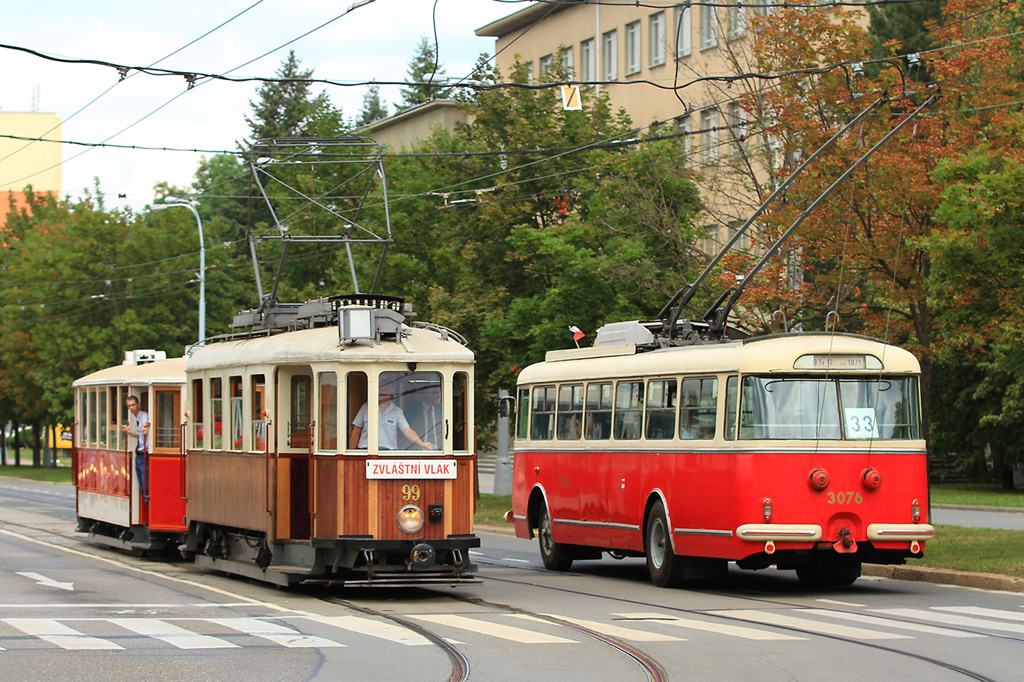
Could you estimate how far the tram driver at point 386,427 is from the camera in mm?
15500

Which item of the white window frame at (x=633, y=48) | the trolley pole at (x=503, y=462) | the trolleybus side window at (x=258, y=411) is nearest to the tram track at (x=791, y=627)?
the trolleybus side window at (x=258, y=411)

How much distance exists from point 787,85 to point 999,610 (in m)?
15.0

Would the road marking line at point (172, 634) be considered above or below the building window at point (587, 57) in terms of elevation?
below

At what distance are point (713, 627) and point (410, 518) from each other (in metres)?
3.72

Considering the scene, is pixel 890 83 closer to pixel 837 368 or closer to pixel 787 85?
pixel 787 85

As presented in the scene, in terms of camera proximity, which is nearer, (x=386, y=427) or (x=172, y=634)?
(x=172, y=634)

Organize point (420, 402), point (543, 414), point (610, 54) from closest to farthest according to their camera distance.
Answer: point (420, 402)
point (543, 414)
point (610, 54)

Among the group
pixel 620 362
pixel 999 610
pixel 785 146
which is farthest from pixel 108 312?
pixel 999 610

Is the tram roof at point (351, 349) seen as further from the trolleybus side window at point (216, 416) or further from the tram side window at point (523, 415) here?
the tram side window at point (523, 415)

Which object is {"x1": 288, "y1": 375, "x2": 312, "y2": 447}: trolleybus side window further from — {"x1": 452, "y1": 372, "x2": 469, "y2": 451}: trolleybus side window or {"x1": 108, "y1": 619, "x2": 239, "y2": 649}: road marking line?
{"x1": 108, "y1": 619, "x2": 239, "y2": 649}: road marking line

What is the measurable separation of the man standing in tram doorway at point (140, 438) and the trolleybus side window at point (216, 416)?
331 centimetres

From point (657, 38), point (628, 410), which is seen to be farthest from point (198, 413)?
point (657, 38)

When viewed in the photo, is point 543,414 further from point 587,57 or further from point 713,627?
point 587,57

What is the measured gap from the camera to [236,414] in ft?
58.1
